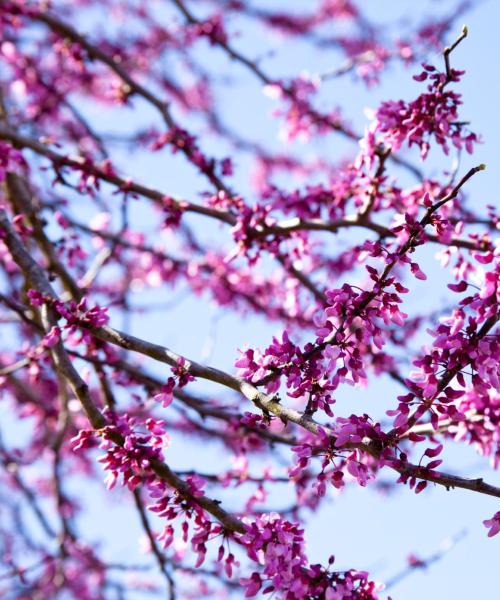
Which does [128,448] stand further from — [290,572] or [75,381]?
[290,572]

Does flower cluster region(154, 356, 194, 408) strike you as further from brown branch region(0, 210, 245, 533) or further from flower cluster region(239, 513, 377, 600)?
flower cluster region(239, 513, 377, 600)

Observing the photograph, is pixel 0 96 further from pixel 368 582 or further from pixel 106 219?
pixel 368 582

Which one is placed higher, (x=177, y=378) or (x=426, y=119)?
(x=426, y=119)

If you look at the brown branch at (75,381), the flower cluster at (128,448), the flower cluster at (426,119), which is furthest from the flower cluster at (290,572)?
the flower cluster at (426,119)

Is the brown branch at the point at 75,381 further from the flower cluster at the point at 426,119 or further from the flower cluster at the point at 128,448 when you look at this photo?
the flower cluster at the point at 426,119

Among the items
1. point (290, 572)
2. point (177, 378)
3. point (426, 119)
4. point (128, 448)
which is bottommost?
point (290, 572)

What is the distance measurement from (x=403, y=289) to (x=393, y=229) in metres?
0.24

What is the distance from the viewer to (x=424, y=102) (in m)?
3.69

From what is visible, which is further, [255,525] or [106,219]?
[106,219]

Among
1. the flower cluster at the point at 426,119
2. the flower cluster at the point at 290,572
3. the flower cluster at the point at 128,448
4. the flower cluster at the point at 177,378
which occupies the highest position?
the flower cluster at the point at 426,119

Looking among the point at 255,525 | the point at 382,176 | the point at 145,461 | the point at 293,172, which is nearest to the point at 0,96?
the point at 382,176

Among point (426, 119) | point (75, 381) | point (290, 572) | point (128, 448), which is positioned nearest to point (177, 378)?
point (128, 448)

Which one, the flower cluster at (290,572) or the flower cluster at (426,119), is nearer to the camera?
the flower cluster at (290,572)

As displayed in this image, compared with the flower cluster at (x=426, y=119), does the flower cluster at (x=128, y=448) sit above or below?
below
